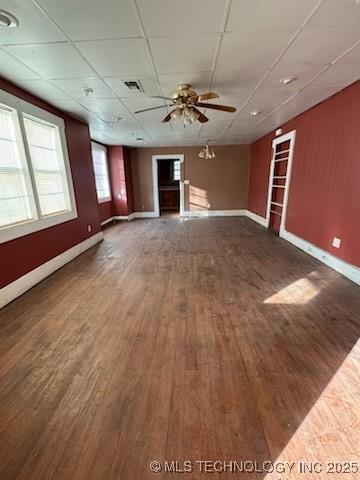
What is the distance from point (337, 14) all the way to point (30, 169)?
375cm

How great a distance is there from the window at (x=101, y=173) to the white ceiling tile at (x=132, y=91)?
3805mm

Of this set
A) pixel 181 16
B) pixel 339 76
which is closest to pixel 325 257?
pixel 339 76

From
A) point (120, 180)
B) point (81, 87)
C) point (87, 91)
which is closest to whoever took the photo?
point (81, 87)

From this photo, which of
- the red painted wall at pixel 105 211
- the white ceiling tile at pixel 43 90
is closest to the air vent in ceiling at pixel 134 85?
the white ceiling tile at pixel 43 90

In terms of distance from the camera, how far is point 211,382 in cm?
156

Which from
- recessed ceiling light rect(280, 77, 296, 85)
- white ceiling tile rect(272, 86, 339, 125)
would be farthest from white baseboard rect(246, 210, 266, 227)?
recessed ceiling light rect(280, 77, 296, 85)

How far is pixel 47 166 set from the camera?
3.69 meters

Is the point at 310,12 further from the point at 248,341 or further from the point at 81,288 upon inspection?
the point at 81,288

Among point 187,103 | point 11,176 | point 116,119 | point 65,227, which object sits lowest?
point 65,227

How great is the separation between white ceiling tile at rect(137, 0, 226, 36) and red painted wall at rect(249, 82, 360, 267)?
7.79ft

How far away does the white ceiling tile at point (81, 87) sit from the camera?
280cm

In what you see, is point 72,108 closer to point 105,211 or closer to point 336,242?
point 105,211

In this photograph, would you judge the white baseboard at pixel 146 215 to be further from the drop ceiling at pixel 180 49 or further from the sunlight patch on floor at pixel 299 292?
the sunlight patch on floor at pixel 299 292

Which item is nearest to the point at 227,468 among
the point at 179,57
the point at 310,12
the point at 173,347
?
the point at 173,347
